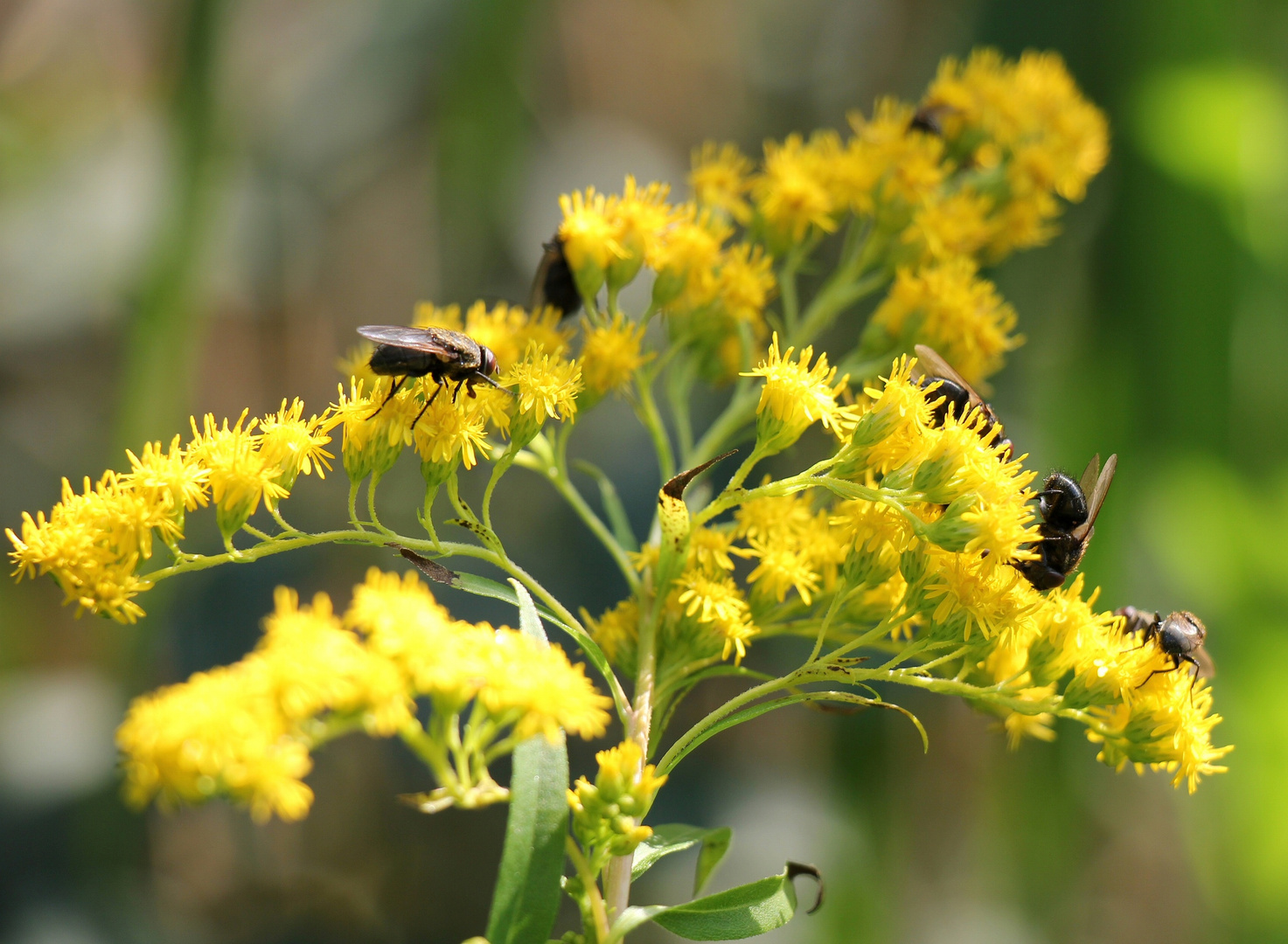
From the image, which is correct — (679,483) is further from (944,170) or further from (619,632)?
(944,170)

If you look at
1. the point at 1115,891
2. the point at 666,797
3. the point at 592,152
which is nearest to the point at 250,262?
the point at 592,152

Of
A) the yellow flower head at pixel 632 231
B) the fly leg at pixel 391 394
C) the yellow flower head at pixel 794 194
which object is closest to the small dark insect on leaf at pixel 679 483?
the fly leg at pixel 391 394

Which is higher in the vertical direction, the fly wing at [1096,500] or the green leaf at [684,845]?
the fly wing at [1096,500]

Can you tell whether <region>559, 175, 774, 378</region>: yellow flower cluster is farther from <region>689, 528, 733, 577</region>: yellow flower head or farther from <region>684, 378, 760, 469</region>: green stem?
<region>689, 528, 733, 577</region>: yellow flower head

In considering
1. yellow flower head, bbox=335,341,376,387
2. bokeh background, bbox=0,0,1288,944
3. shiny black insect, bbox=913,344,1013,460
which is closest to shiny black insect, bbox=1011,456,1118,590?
shiny black insect, bbox=913,344,1013,460

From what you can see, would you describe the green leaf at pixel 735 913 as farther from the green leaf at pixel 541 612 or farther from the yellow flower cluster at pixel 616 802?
the green leaf at pixel 541 612

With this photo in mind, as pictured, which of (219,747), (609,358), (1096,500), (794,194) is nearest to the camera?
(219,747)

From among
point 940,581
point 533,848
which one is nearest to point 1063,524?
point 940,581
